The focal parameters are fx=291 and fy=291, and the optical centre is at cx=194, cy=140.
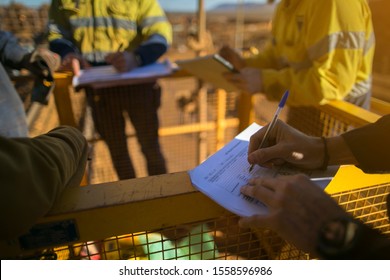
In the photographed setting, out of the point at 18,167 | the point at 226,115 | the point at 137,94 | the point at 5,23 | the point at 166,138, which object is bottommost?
the point at 166,138

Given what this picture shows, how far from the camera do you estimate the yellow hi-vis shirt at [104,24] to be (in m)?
1.95

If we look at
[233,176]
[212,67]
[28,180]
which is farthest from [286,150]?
[212,67]

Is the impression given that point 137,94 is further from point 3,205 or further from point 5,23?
point 5,23

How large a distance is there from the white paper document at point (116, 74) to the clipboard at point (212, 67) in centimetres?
20

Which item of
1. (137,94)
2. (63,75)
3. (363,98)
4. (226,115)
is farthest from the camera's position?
(226,115)

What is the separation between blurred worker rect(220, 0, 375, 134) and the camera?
50.5 inches

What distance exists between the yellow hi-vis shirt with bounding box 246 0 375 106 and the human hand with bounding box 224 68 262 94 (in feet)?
0.11

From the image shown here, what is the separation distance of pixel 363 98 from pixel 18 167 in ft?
5.34

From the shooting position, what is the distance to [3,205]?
568 mm

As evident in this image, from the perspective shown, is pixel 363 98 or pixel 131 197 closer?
pixel 131 197

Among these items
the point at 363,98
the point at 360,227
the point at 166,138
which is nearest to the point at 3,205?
the point at 360,227

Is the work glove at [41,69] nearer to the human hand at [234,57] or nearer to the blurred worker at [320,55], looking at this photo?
the blurred worker at [320,55]

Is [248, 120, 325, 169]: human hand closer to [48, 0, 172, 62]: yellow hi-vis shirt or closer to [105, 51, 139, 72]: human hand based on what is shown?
[105, 51, 139, 72]: human hand

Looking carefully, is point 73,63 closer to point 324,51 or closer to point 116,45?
point 116,45
